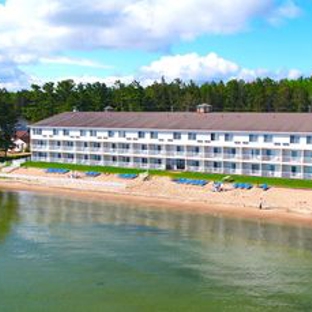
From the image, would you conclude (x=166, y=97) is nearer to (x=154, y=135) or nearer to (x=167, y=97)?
(x=167, y=97)

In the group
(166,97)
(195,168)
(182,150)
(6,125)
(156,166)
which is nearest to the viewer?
(195,168)

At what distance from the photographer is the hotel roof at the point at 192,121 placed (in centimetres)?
7006

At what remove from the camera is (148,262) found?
135 feet

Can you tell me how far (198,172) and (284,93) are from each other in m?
47.2

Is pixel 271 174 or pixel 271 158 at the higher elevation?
pixel 271 158

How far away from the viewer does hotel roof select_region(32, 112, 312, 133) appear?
7006 centimetres

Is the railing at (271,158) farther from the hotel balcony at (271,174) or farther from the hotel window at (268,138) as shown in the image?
the hotel window at (268,138)

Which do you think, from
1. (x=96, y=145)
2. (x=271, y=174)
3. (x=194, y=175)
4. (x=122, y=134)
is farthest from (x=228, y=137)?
(x=96, y=145)

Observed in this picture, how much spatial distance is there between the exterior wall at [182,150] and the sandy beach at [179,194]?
5636 mm

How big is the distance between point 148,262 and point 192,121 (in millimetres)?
38996

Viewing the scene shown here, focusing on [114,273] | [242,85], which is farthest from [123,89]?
[114,273]

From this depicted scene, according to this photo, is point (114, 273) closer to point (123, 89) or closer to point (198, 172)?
point (198, 172)

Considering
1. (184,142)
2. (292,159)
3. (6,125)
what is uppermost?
(6,125)

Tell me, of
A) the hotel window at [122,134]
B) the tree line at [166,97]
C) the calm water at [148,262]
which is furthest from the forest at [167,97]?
the calm water at [148,262]
